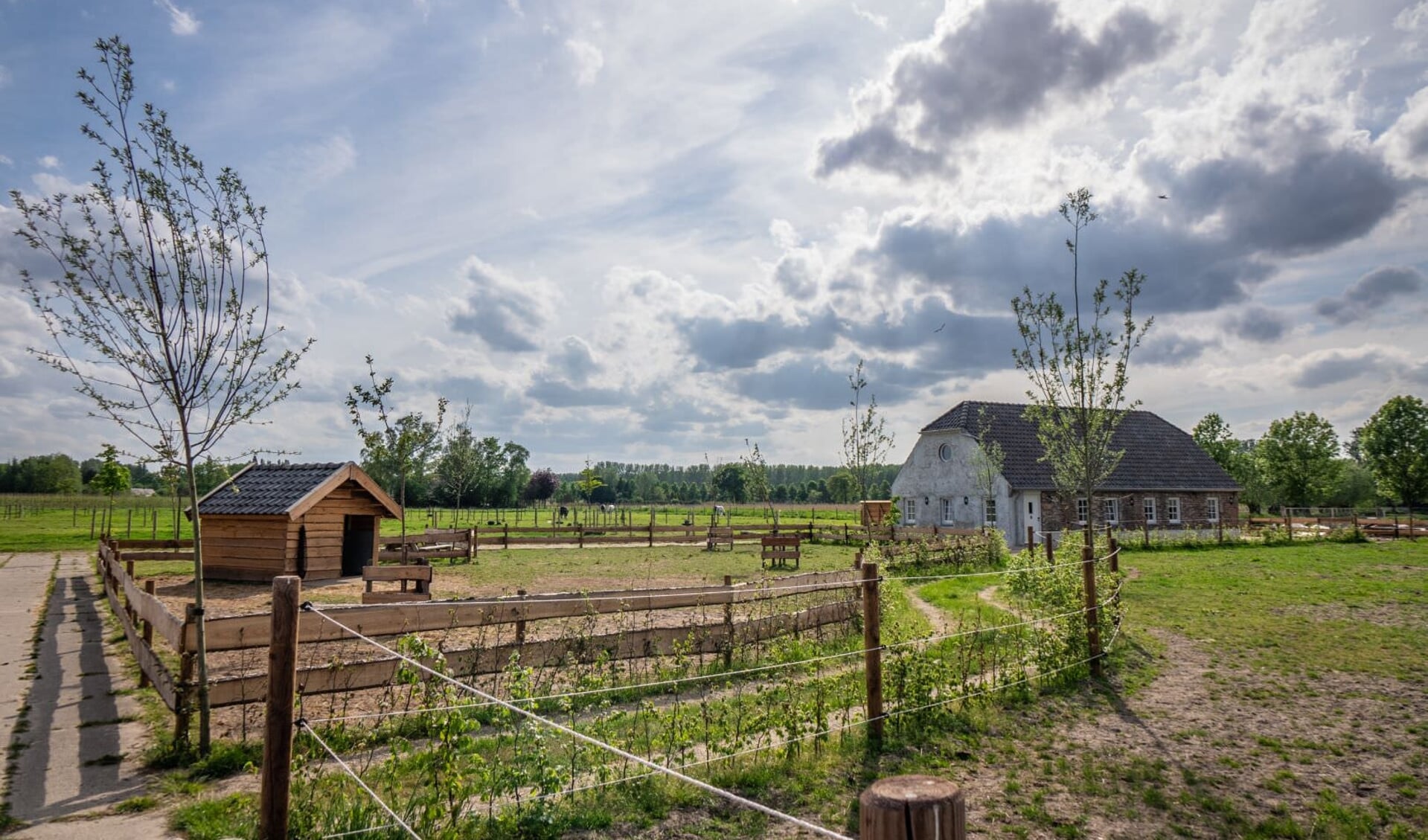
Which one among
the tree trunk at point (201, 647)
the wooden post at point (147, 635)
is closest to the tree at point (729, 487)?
the wooden post at point (147, 635)

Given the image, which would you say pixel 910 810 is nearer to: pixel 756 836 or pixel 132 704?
pixel 756 836

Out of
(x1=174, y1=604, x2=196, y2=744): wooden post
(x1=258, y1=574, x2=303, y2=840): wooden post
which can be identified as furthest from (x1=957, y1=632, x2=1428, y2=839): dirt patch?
(x1=174, y1=604, x2=196, y2=744): wooden post

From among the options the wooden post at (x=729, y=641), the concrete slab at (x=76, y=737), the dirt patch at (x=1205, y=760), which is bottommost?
the dirt patch at (x=1205, y=760)

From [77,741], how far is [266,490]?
1294 centimetres

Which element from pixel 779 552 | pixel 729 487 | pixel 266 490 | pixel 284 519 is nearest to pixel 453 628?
pixel 284 519

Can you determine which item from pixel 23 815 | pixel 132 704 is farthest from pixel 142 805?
pixel 132 704

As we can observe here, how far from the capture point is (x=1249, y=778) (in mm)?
5832

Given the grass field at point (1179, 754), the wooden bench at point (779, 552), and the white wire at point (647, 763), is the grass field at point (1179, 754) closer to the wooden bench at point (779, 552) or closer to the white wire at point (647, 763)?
the white wire at point (647, 763)

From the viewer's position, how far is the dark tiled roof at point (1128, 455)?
1251 inches

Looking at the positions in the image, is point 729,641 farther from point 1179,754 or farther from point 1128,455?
point 1128,455

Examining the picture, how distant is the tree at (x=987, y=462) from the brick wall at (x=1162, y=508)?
2113 millimetres

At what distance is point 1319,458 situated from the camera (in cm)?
5456

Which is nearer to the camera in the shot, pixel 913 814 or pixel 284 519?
pixel 913 814

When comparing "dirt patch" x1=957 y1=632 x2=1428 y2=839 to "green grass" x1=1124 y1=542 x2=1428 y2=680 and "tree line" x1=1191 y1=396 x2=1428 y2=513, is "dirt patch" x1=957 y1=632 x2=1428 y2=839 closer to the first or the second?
"green grass" x1=1124 y1=542 x2=1428 y2=680
